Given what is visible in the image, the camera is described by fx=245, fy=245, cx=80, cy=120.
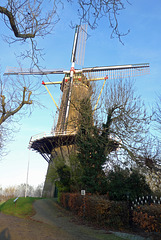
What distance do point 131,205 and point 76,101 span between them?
28.3 ft

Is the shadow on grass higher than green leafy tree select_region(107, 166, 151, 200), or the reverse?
green leafy tree select_region(107, 166, 151, 200)

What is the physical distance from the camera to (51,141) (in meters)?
25.4

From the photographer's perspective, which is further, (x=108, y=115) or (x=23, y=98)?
(x=108, y=115)

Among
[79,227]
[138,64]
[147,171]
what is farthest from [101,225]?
[138,64]

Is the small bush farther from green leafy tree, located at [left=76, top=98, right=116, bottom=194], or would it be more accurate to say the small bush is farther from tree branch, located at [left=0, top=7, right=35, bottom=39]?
tree branch, located at [left=0, top=7, right=35, bottom=39]

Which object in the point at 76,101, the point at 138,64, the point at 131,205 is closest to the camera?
the point at 131,205

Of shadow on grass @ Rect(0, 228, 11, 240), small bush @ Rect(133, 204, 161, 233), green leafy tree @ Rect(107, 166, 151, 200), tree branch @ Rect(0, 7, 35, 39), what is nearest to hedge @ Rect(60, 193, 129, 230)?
green leafy tree @ Rect(107, 166, 151, 200)

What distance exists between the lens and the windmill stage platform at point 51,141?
76.6 ft

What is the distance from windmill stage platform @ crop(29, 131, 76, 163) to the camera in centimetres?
2336

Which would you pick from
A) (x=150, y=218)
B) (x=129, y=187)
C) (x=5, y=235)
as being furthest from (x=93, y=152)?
(x=5, y=235)

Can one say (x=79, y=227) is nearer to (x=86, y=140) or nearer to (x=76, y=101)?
(x=86, y=140)

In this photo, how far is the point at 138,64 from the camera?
89.7 ft

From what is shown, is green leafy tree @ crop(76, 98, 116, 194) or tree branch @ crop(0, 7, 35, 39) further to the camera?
green leafy tree @ crop(76, 98, 116, 194)

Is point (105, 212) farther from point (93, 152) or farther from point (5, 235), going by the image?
point (5, 235)
